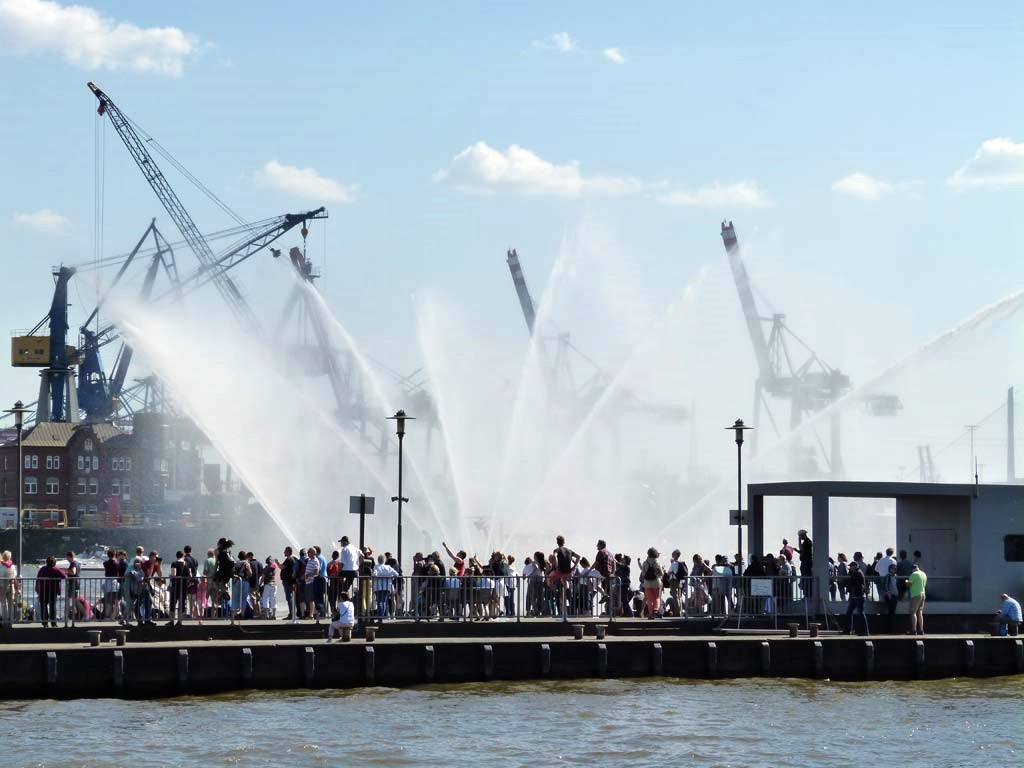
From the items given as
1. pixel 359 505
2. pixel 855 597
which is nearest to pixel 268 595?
pixel 359 505

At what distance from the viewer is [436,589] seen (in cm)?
Result: 3303

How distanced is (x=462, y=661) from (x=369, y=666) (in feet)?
5.90

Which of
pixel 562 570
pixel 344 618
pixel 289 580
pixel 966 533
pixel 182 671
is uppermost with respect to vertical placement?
pixel 966 533

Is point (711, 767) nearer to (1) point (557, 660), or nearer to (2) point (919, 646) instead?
(1) point (557, 660)

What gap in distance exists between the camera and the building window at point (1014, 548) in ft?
112

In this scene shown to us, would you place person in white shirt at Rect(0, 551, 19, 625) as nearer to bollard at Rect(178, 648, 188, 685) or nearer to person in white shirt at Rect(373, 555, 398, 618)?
bollard at Rect(178, 648, 188, 685)

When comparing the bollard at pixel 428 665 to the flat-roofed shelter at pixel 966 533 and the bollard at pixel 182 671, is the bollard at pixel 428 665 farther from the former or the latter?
the flat-roofed shelter at pixel 966 533

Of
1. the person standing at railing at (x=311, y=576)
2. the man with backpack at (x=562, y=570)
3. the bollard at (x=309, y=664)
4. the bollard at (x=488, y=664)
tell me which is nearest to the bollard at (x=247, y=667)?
the bollard at (x=309, y=664)

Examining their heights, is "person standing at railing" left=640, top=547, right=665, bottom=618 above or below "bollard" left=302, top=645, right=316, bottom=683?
above

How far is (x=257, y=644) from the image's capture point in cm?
2936

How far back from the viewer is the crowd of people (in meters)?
32.4

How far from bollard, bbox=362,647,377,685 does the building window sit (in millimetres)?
14161

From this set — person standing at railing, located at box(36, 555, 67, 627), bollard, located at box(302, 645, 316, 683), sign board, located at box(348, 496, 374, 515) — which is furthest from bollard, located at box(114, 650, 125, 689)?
sign board, located at box(348, 496, 374, 515)

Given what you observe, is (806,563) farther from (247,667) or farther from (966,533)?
(247,667)
